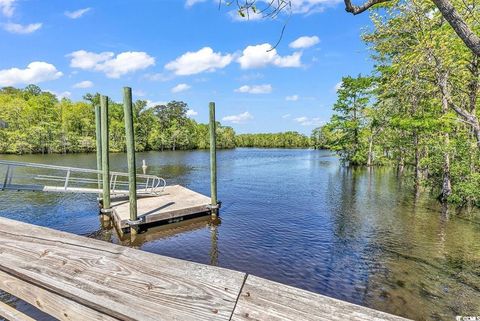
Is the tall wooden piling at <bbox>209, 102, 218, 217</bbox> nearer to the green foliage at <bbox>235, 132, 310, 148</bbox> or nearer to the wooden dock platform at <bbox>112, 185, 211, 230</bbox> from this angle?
the wooden dock platform at <bbox>112, 185, 211, 230</bbox>

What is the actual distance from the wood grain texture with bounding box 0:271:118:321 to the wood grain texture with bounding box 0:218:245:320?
38 millimetres

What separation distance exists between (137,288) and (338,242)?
1012 cm

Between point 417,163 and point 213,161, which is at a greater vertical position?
point 213,161

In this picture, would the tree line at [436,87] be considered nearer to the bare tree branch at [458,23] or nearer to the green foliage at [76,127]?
the bare tree branch at [458,23]

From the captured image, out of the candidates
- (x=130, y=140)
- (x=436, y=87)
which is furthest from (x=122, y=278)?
(x=436, y=87)

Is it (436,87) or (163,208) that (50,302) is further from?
(436,87)

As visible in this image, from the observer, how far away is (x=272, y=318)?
3.43 feet

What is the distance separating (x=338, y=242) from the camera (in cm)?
1030

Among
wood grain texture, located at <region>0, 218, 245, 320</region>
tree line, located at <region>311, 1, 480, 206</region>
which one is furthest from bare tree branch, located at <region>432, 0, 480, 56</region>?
tree line, located at <region>311, 1, 480, 206</region>

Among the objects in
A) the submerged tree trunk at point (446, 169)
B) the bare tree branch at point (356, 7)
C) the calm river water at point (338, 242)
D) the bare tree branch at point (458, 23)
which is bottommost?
Result: the calm river water at point (338, 242)

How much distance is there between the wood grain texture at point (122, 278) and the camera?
1137mm

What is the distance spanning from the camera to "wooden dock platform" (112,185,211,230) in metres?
11.0

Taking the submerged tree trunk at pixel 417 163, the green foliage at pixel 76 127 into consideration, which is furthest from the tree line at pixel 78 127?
the submerged tree trunk at pixel 417 163

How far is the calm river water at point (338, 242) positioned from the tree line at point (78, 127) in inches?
1513
